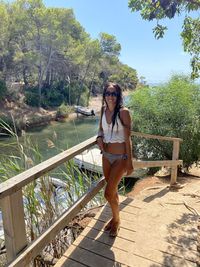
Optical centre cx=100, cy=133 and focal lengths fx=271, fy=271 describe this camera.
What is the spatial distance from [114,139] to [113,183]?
0.37 metres

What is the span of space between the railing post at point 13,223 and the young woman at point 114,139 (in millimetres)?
891

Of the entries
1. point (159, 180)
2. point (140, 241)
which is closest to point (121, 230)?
point (140, 241)

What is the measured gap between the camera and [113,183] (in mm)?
2277

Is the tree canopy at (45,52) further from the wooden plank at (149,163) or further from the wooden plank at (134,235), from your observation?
the wooden plank at (134,235)

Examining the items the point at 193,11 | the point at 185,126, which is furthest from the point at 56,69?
the point at 193,11

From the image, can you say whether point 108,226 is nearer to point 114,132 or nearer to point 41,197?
point 41,197

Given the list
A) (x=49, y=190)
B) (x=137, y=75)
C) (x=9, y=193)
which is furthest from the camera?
(x=137, y=75)

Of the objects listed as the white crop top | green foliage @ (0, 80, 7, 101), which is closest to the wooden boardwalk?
the white crop top

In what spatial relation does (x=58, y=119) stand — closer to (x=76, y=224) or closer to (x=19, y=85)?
(x=19, y=85)

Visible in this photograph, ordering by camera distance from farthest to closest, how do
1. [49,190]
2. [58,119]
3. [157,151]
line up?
1. [58,119]
2. [157,151]
3. [49,190]

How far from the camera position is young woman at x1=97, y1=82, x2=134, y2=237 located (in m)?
2.21

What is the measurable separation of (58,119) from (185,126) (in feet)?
49.8

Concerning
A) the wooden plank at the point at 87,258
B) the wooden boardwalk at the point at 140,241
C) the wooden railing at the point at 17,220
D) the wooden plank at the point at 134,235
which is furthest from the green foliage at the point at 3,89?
the wooden railing at the point at 17,220

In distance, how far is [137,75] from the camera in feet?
150
